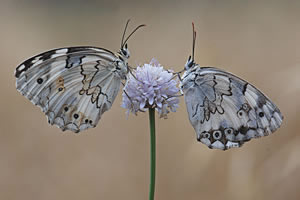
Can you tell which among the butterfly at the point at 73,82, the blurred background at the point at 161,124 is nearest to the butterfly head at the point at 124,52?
the butterfly at the point at 73,82

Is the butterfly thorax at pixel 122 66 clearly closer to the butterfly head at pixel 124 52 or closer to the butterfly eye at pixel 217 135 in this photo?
the butterfly head at pixel 124 52

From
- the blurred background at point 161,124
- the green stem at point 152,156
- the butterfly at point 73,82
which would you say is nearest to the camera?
the green stem at point 152,156

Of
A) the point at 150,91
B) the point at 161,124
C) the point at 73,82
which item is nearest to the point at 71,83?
the point at 73,82

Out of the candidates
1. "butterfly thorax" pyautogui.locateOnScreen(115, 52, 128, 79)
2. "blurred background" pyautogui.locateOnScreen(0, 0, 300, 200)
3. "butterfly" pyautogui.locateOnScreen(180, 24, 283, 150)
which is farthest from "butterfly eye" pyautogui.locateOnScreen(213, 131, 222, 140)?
"blurred background" pyautogui.locateOnScreen(0, 0, 300, 200)

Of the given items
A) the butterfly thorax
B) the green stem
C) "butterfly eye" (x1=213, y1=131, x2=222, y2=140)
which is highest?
the butterfly thorax

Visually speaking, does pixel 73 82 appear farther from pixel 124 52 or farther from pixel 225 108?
pixel 225 108

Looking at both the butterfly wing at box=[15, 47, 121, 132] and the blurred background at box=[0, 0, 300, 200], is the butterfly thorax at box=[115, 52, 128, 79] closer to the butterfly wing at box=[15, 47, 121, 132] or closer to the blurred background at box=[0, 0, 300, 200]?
the butterfly wing at box=[15, 47, 121, 132]
